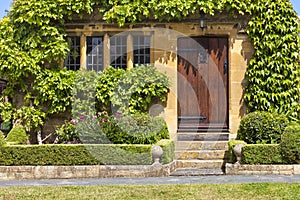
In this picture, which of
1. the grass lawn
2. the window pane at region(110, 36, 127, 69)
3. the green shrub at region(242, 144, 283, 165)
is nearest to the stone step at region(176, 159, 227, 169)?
the green shrub at region(242, 144, 283, 165)

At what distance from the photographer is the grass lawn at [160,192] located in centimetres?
652

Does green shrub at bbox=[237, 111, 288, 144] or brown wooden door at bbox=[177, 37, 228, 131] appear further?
brown wooden door at bbox=[177, 37, 228, 131]

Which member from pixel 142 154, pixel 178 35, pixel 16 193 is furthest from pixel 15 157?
pixel 178 35

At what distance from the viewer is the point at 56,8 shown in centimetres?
1115

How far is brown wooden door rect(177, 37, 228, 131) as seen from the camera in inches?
444

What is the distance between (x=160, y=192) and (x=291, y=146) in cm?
319

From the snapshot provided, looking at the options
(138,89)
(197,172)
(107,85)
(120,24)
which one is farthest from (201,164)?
(120,24)

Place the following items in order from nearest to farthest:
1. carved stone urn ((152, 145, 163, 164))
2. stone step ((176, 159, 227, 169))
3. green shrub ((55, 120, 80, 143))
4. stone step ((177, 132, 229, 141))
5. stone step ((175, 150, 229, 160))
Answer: carved stone urn ((152, 145, 163, 164)), stone step ((176, 159, 227, 169)), stone step ((175, 150, 229, 160)), green shrub ((55, 120, 80, 143)), stone step ((177, 132, 229, 141))

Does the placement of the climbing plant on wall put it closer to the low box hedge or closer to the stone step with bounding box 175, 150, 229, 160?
the stone step with bounding box 175, 150, 229, 160

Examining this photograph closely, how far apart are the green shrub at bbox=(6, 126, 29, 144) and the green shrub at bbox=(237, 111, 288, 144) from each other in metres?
5.61

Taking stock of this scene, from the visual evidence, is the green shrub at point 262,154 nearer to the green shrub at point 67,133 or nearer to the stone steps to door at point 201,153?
the stone steps to door at point 201,153

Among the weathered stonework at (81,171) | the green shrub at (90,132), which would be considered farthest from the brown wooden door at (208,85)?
the weathered stonework at (81,171)

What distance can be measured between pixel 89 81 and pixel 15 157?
3.09 m

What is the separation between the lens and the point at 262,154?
8578mm
